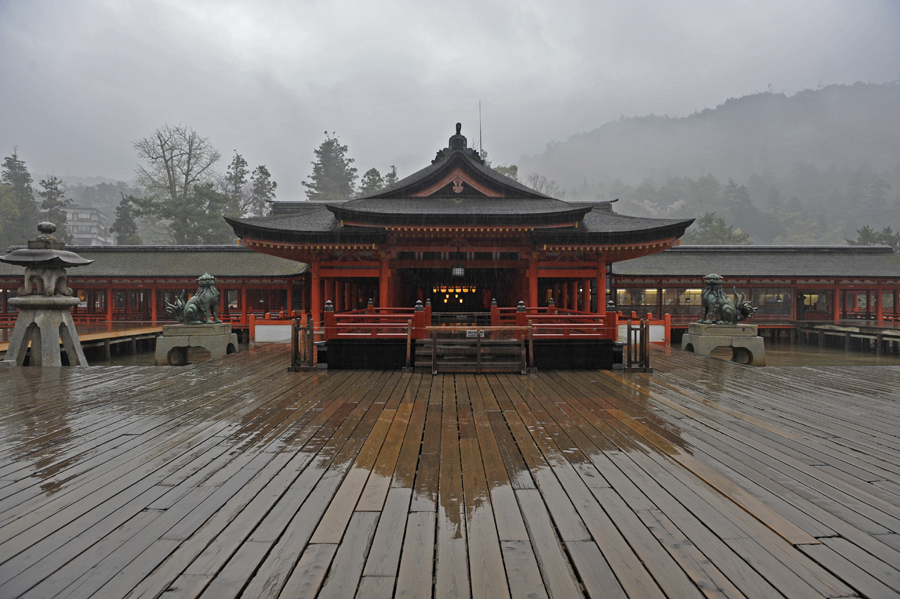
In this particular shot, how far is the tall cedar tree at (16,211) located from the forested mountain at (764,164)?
11178 centimetres

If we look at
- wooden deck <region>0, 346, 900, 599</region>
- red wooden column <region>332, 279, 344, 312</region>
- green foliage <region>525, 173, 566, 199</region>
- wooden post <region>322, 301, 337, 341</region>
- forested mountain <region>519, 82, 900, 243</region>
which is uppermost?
forested mountain <region>519, 82, 900, 243</region>

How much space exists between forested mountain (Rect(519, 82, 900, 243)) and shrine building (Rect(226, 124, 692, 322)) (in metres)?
95.5

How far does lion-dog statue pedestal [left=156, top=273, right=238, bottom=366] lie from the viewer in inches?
562

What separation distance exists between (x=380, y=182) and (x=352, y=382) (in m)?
48.0

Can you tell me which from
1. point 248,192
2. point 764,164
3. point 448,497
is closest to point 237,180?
point 248,192

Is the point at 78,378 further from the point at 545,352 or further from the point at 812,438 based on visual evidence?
the point at 812,438

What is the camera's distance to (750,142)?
471 feet

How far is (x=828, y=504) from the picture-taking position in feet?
12.0

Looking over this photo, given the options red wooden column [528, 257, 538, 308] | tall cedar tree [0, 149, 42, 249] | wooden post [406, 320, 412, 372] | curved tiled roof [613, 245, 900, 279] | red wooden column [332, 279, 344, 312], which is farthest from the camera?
tall cedar tree [0, 149, 42, 249]

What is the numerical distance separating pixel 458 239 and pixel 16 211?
52.8 m

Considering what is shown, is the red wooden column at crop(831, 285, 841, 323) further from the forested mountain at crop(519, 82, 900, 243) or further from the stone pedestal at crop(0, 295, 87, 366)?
the forested mountain at crop(519, 82, 900, 243)

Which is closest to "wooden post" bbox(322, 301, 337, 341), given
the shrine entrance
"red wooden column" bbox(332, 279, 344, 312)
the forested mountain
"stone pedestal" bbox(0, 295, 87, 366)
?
"stone pedestal" bbox(0, 295, 87, 366)

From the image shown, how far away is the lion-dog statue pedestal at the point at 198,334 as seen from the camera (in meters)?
14.3

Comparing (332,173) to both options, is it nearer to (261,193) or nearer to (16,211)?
(261,193)
